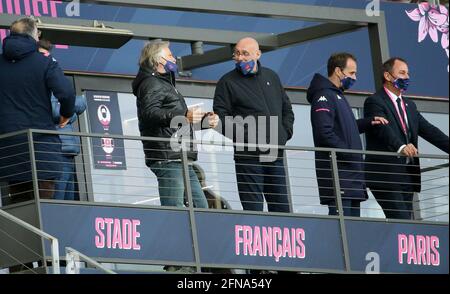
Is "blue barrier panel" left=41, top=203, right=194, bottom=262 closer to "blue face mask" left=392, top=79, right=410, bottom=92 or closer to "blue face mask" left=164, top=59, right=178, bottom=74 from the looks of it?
"blue face mask" left=164, top=59, right=178, bottom=74

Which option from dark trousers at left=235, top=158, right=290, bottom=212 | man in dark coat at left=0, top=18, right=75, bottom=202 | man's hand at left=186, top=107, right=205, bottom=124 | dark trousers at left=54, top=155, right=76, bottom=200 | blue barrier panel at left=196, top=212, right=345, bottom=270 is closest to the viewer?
man in dark coat at left=0, top=18, right=75, bottom=202

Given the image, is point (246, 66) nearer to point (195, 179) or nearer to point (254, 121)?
point (254, 121)

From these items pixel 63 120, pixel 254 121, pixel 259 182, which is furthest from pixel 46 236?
pixel 254 121

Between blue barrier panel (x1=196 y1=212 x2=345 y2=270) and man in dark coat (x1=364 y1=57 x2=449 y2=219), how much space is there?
766 millimetres

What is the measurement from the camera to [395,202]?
17.0m

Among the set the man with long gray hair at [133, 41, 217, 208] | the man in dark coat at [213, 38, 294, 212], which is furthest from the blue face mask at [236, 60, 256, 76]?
the man with long gray hair at [133, 41, 217, 208]

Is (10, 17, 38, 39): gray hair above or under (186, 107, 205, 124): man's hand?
above

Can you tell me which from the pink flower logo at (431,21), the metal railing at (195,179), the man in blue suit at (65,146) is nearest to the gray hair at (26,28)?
the man in blue suit at (65,146)

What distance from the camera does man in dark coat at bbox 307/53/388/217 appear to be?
53.6 feet

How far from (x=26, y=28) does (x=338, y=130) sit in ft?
11.3

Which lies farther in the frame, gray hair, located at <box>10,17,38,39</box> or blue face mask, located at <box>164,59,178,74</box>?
blue face mask, located at <box>164,59,178,74</box>

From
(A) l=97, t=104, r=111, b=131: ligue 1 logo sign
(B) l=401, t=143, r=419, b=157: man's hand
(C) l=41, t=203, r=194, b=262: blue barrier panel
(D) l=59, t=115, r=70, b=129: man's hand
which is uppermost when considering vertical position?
(A) l=97, t=104, r=111, b=131: ligue 1 logo sign

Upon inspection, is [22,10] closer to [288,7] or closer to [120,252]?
[288,7]

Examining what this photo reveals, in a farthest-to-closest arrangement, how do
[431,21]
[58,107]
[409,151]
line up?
[431,21]
[409,151]
[58,107]
